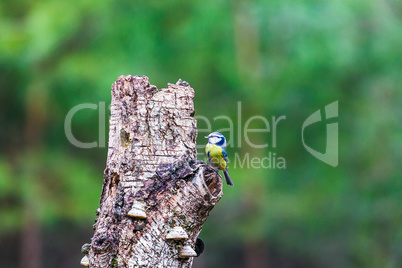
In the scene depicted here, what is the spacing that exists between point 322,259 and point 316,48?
4.99m

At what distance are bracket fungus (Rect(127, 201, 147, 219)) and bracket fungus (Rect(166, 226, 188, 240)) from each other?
0.42 feet

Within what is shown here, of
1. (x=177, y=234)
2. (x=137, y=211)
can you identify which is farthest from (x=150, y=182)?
(x=177, y=234)

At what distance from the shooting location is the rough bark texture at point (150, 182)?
2082mm

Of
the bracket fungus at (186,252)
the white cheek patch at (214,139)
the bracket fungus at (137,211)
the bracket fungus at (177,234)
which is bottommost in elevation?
the bracket fungus at (186,252)

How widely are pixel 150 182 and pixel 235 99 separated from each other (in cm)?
554

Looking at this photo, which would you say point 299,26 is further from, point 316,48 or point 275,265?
point 275,265

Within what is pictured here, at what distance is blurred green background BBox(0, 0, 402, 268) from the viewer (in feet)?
21.9

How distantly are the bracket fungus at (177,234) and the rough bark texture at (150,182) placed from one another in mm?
23

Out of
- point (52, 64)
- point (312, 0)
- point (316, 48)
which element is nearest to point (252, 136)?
point (316, 48)

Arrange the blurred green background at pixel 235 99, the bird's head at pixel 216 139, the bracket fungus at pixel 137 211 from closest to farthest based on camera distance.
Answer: the bracket fungus at pixel 137 211, the bird's head at pixel 216 139, the blurred green background at pixel 235 99

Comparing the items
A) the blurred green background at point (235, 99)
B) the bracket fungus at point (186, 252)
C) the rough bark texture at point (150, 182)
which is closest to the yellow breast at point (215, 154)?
the rough bark texture at point (150, 182)

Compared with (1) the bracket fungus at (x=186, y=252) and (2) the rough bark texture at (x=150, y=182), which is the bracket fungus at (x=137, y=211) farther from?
(1) the bracket fungus at (x=186, y=252)

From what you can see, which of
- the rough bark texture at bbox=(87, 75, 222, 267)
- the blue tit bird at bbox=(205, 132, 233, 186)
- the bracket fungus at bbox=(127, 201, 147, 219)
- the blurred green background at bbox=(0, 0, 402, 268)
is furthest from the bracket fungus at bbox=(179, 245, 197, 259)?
the blurred green background at bbox=(0, 0, 402, 268)

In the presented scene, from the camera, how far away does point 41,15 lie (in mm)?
6371
